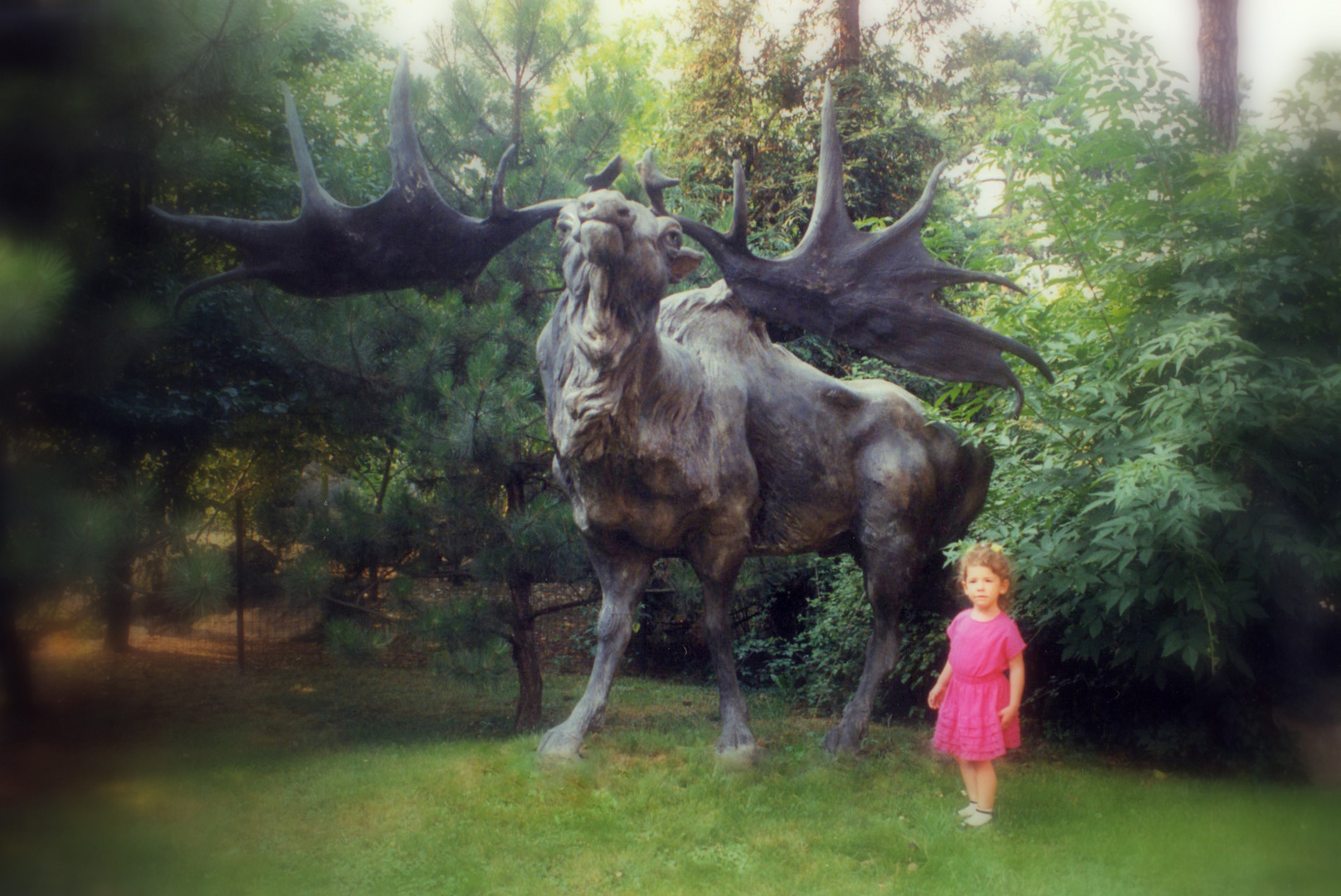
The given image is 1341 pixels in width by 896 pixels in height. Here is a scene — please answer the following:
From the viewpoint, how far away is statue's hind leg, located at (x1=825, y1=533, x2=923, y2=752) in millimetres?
4242

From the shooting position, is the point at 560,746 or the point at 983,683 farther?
the point at 560,746

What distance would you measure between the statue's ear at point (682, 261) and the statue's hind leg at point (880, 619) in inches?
63.2

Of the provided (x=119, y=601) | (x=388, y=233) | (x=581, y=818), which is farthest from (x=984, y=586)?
(x=119, y=601)

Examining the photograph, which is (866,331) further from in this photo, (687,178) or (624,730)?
(687,178)

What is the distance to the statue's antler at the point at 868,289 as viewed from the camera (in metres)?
4.06

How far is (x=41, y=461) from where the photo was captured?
253 centimetres

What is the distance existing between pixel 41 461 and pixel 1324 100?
16.4 ft

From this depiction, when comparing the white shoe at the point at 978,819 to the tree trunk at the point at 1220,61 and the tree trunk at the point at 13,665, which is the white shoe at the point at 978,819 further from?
the tree trunk at the point at 1220,61

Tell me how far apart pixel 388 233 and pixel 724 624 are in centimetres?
222

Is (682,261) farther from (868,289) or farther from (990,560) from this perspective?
(990,560)

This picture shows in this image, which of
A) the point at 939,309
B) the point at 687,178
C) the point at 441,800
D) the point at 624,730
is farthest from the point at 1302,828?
the point at 687,178

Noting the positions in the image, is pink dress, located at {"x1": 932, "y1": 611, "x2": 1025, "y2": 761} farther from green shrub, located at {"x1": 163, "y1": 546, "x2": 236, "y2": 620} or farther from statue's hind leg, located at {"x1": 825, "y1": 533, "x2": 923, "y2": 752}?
green shrub, located at {"x1": 163, "y1": 546, "x2": 236, "y2": 620}

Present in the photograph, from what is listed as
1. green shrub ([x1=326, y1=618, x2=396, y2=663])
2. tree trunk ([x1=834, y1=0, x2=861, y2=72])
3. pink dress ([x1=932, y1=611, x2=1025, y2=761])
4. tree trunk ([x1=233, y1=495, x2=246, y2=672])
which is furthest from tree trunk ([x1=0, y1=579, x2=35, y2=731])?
tree trunk ([x1=834, y1=0, x2=861, y2=72])

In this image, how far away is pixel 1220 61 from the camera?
5309mm
